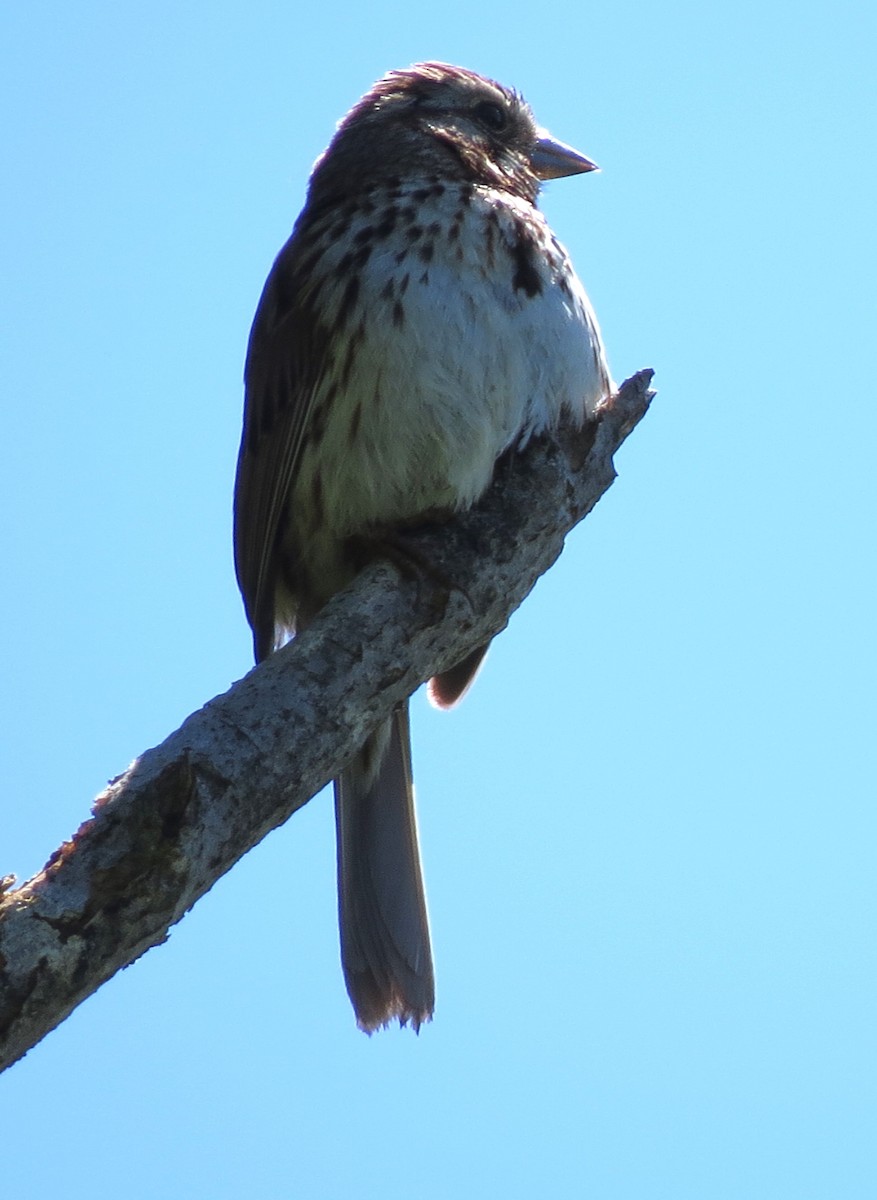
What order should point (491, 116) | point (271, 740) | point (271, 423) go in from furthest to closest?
point (491, 116)
point (271, 423)
point (271, 740)

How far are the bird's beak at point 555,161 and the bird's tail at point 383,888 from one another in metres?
1.91

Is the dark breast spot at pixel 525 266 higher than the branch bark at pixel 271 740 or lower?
higher

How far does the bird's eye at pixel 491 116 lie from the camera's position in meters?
5.21

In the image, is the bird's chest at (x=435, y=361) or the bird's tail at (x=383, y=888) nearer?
the bird's chest at (x=435, y=361)

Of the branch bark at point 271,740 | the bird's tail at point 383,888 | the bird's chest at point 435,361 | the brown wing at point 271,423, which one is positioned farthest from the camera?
the brown wing at point 271,423

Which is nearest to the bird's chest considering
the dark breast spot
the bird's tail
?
the dark breast spot

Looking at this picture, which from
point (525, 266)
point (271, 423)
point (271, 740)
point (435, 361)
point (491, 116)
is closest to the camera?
point (271, 740)

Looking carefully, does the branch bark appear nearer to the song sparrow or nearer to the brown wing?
the song sparrow

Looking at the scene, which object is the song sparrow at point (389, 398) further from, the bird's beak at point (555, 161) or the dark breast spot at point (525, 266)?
the bird's beak at point (555, 161)

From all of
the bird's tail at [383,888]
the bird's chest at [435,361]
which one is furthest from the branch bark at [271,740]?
the bird's tail at [383,888]

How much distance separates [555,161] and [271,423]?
153cm

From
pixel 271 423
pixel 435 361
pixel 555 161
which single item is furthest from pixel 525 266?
pixel 555 161

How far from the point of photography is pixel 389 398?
161 inches

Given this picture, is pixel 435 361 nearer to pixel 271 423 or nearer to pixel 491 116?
pixel 271 423
